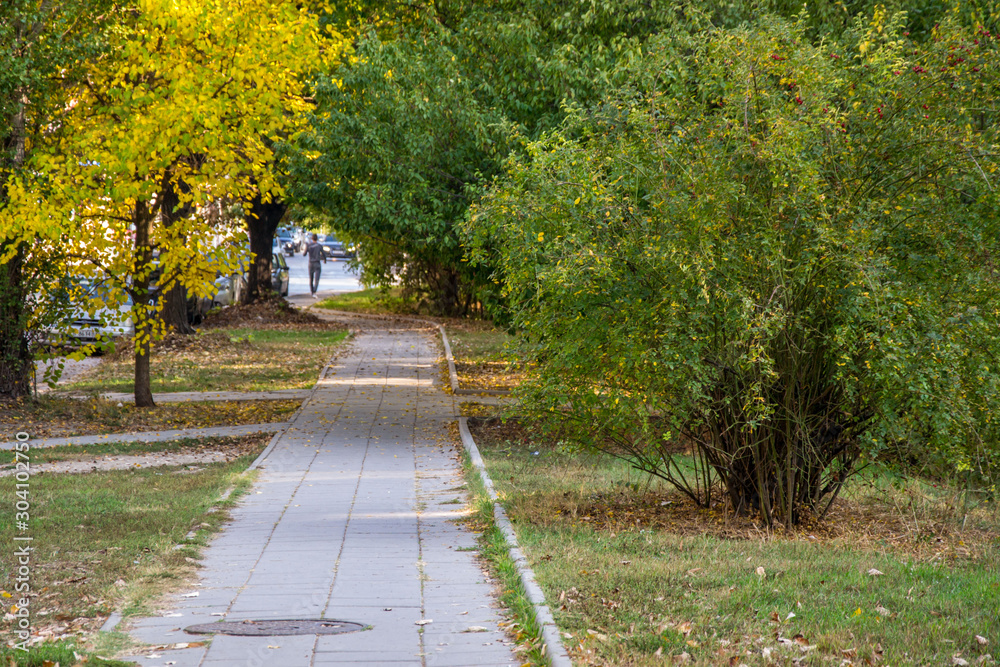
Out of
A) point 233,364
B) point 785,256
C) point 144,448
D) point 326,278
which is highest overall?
point 785,256

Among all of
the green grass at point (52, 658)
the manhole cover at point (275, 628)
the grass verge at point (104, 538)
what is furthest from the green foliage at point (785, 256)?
the green grass at point (52, 658)

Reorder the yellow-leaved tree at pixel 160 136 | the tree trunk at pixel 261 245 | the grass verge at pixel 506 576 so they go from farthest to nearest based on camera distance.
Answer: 1. the tree trunk at pixel 261 245
2. the yellow-leaved tree at pixel 160 136
3. the grass verge at pixel 506 576

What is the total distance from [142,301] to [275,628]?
9.75 meters

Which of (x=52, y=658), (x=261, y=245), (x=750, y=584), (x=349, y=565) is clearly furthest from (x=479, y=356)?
(x=52, y=658)

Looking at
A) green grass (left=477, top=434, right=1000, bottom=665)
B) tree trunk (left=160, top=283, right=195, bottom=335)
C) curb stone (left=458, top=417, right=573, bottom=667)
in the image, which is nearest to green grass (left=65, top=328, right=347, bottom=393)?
tree trunk (left=160, top=283, right=195, bottom=335)

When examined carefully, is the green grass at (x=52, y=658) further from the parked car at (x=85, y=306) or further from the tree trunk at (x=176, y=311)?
the tree trunk at (x=176, y=311)

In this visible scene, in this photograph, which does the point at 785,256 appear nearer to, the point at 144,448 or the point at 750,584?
the point at 750,584

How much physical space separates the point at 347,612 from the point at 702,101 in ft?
14.2

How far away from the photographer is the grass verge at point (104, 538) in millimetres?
5738

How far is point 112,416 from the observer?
44.0 feet

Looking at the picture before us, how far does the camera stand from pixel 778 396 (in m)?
7.73

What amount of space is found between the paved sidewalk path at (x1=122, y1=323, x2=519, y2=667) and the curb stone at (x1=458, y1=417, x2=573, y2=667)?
8.6 inches

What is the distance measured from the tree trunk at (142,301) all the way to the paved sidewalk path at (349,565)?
8.22 feet

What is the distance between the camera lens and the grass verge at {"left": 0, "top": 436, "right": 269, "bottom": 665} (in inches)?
226
